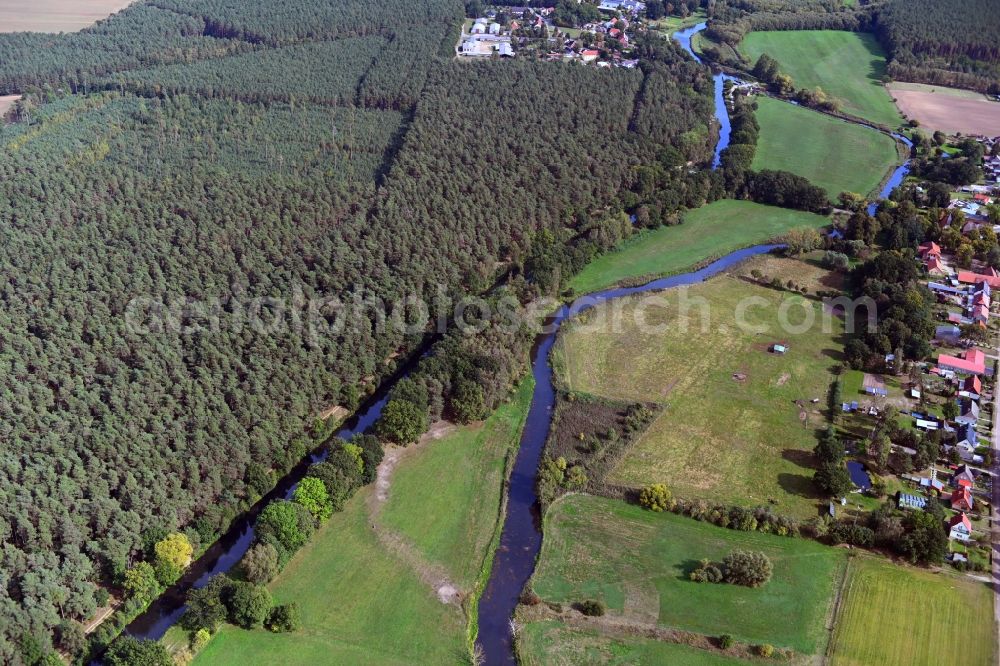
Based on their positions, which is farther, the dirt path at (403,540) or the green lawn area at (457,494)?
the green lawn area at (457,494)

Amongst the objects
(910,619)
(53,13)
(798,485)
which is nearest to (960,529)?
(910,619)

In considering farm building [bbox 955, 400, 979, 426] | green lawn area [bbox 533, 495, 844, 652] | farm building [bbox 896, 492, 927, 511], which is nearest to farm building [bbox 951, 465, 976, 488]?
farm building [bbox 896, 492, 927, 511]

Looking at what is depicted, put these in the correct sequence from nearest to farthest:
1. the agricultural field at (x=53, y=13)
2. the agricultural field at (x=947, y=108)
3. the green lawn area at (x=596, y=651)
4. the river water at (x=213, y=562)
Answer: the green lawn area at (x=596, y=651) → the river water at (x=213, y=562) → the agricultural field at (x=947, y=108) → the agricultural field at (x=53, y=13)

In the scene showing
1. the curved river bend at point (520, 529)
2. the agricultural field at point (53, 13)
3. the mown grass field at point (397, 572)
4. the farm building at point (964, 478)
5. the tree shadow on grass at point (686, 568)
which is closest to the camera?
the mown grass field at point (397, 572)

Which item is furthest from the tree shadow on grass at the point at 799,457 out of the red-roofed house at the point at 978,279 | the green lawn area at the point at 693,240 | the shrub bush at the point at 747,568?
the red-roofed house at the point at 978,279

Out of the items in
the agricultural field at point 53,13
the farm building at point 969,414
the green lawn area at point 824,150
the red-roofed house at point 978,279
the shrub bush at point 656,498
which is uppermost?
the agricultural field at point 53,13

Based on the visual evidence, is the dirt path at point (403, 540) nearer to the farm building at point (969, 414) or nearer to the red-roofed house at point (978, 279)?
the farm building at point (969, 414)

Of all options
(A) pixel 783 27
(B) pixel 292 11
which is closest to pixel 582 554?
(B) pixel 292 11

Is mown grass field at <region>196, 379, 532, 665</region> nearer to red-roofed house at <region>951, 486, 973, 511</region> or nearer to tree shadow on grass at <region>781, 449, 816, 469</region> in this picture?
tree shadow on grass at <region>781, 449, 816, 469</region>
